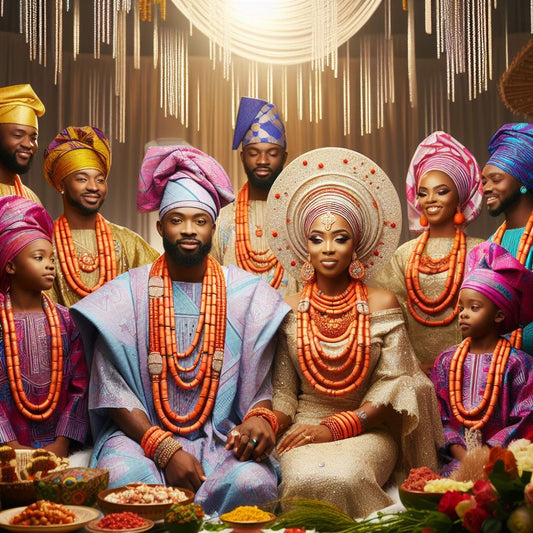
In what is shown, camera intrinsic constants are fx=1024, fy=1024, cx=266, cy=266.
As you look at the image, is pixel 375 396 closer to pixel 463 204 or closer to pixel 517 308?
pixel 517 308

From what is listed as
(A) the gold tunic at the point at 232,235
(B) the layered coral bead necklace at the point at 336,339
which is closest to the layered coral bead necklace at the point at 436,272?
(B) the layered coral bead necklace at the point at 336,339

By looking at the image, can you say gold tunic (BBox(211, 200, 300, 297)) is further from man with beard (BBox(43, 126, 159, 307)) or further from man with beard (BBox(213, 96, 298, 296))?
man with beard (BBox(43, 126, 159, 307))

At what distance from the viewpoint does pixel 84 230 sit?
6430 mm

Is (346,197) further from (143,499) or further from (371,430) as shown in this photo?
(143,499)

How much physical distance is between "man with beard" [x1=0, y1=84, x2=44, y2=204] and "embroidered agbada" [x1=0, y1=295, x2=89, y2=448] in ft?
4.99

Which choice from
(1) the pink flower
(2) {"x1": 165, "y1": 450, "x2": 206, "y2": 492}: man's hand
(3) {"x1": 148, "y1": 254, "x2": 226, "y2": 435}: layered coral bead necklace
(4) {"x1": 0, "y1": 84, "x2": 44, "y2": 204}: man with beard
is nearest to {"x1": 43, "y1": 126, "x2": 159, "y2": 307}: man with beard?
(4) {"x1": 0, "y1": 84, "x2": 44, "y2": 204}: man with beard

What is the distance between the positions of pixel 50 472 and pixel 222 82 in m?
7.60

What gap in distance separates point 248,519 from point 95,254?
292cm

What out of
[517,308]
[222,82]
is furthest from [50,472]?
[222,82]

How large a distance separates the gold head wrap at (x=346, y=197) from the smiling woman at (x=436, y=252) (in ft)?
2.02

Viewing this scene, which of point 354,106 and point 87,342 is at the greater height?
point 354,106

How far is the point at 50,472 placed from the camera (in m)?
4.22

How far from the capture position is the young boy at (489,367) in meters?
5.06

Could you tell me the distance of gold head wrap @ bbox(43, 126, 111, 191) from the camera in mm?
6473
